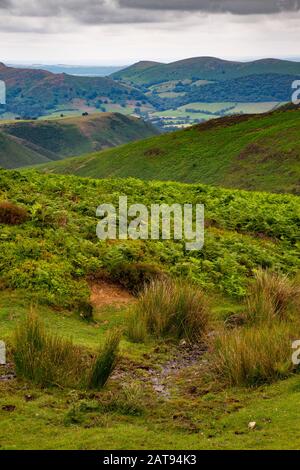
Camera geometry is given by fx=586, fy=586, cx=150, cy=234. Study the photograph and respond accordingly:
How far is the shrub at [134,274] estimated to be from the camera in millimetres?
16891

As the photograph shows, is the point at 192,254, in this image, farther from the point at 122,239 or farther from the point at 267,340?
the point at 267,340

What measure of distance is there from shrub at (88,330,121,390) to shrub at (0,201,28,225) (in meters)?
9.97

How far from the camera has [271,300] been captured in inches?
550

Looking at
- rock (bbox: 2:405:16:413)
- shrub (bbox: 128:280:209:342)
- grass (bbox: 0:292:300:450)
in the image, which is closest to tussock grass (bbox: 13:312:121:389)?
grass (bbox: 0:292:300:450)

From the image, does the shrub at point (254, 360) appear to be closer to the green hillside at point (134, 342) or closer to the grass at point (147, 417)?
the green hillside at point (134, 342)

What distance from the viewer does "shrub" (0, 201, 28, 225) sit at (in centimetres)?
1906

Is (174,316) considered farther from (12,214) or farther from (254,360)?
(12,214)

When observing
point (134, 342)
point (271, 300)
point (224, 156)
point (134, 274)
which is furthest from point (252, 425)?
point (224, 156)

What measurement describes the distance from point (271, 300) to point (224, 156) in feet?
227

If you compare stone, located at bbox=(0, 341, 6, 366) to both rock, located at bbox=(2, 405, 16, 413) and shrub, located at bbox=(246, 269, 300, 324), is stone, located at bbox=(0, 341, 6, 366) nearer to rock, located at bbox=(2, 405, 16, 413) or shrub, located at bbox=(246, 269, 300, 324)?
rock, located at bbox=(2, 405, 16, 413)

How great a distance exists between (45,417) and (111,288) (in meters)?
7.98

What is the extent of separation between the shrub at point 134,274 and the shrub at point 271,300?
3.20 m

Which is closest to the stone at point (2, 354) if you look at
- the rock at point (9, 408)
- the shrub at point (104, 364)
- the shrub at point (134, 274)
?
the rock at point (9, 408)

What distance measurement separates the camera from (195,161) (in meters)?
84.1
